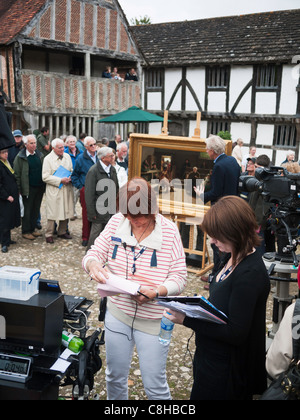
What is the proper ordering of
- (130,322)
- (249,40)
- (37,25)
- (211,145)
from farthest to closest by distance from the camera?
1. (249,40)
2. (37,25)
3. (211,145)
4. (130,322)

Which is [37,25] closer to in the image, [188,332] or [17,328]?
[188,332]

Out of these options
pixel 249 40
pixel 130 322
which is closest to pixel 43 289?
pixel 130 322

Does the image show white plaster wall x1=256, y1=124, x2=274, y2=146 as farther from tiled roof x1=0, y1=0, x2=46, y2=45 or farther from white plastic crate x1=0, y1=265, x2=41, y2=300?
white plastic crate x1=0, y1=265, x2=41, y2=300

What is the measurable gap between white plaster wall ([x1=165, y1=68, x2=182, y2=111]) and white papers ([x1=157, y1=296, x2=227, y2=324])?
1920 cm

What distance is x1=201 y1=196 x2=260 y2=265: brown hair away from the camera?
231cm

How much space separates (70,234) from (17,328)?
22.0ft

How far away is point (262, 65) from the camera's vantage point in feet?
59.2

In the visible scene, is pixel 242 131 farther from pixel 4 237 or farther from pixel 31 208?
pixel 4 237

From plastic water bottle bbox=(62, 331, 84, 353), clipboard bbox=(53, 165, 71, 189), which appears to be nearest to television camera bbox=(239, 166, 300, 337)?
plastic water bottle bbox=(62, 331, 84, 353)

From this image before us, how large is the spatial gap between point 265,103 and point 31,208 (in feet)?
43.3

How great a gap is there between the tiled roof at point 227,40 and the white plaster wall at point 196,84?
53 cm

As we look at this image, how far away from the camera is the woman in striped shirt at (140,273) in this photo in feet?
9.29

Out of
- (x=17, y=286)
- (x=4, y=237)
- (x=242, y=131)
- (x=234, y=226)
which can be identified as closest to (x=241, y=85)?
(x=242, y=131)

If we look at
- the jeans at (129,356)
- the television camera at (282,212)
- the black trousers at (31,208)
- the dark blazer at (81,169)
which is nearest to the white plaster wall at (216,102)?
the dark blazer at (81,169)
